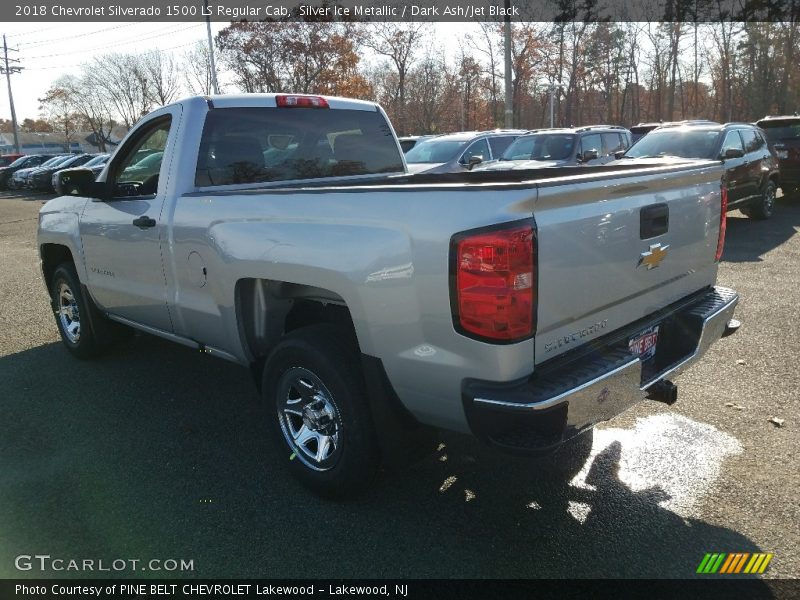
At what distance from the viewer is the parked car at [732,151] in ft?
34.1

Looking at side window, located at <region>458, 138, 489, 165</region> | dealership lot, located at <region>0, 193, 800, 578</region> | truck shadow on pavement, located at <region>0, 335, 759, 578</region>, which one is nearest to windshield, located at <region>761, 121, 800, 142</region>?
side window, located at <region>458, 138, 489, 165</region>

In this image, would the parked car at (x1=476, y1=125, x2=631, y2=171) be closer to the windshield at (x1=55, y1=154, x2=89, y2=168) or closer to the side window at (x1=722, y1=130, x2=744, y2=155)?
the side window at (x1=722, y1=130, x2=744, y2=155)

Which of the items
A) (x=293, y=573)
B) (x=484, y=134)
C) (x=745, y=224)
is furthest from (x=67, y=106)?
(x=293, y=573)

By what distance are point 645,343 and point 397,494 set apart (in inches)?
58.3

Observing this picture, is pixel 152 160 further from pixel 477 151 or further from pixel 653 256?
pixel 477 151

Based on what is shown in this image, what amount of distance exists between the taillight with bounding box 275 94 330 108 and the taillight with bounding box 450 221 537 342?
95.8 inches

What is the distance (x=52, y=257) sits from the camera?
18.9 ft

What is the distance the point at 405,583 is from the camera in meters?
2.64

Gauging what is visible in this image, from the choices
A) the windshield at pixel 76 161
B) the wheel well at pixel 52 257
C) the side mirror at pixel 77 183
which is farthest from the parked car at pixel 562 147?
the windshield at pixel 76 161

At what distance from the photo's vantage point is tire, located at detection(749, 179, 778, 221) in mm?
11876

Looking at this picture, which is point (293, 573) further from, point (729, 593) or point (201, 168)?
point (201, 168)

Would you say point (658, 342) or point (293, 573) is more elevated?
point (658, 342)

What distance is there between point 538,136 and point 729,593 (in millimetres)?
11310

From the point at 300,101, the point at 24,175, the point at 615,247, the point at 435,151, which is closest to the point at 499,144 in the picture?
the point at 435,151
